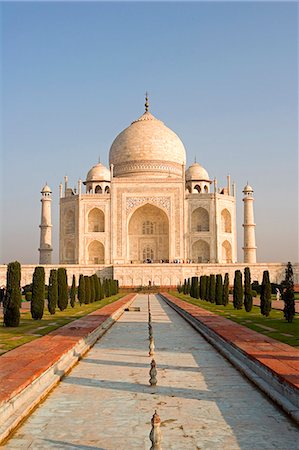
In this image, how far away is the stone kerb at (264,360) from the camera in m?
3.93

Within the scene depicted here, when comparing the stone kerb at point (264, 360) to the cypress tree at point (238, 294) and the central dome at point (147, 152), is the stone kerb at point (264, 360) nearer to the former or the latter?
the cypress tree at point (238, 294)

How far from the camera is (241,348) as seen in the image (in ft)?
19.8

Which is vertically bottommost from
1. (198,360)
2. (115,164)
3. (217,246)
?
(198,360)

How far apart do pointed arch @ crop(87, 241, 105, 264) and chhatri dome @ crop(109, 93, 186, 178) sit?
597 centimetres

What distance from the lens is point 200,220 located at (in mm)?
36469

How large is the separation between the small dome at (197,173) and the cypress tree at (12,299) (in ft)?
98.2

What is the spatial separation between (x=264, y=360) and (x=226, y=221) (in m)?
32.6

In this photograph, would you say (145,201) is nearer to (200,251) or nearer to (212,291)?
(200,251)

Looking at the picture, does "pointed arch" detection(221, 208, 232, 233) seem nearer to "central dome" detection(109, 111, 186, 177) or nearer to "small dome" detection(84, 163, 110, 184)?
"central dome" detection(109, 111, 186, 177)

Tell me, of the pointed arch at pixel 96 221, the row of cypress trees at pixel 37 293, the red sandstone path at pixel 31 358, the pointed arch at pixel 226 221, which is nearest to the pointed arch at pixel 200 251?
the pointed arch at pixel 226 221

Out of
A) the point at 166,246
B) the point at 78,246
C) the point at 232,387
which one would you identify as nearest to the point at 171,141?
the point at 166,246

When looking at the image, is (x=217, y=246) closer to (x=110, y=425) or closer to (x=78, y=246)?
(x=78, y=246)

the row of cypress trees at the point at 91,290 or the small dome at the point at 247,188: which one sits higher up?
the small dome at the point at 247,188

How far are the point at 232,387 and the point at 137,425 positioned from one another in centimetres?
144
